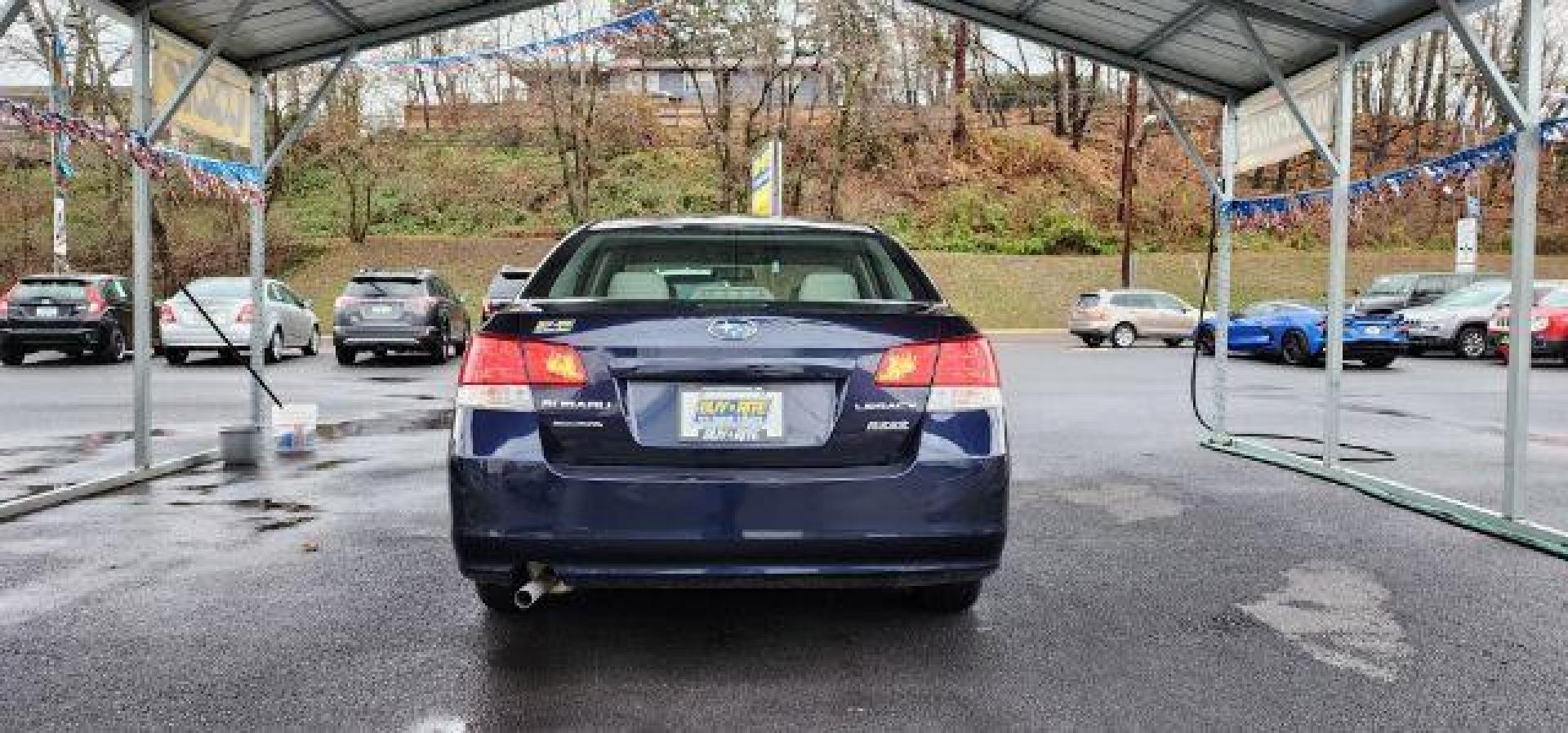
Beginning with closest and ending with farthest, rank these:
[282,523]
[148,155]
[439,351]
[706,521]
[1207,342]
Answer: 1. [706,521]
2. [282,523]
3. [148,155]
4. [439,351]
5. [1207,342]

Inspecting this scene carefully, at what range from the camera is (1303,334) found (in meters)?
22.1

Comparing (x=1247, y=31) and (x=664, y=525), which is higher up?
(x=1247, y=31)

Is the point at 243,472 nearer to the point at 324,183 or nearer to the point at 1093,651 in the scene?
the point at 1093,651

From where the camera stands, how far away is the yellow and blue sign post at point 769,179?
743 inches

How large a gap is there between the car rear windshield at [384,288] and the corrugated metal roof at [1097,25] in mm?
10712

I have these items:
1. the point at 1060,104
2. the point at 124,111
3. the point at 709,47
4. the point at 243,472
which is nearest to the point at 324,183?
the point at 124,111

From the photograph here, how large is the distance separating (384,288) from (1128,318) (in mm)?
16491

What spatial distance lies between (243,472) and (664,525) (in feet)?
19.5

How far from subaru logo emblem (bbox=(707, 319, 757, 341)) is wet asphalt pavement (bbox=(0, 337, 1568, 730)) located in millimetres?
1090

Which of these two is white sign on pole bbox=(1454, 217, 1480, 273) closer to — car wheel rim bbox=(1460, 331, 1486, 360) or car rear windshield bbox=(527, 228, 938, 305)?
car wheel rim bbox=(1460, 331, 1486, 360)

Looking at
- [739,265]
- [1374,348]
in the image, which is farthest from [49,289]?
[1374,348]

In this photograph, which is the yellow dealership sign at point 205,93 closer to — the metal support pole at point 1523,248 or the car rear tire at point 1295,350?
the metal support pole at point 1523,248

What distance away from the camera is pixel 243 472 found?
28.1ft

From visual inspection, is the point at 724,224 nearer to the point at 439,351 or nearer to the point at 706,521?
the point at 706,521
